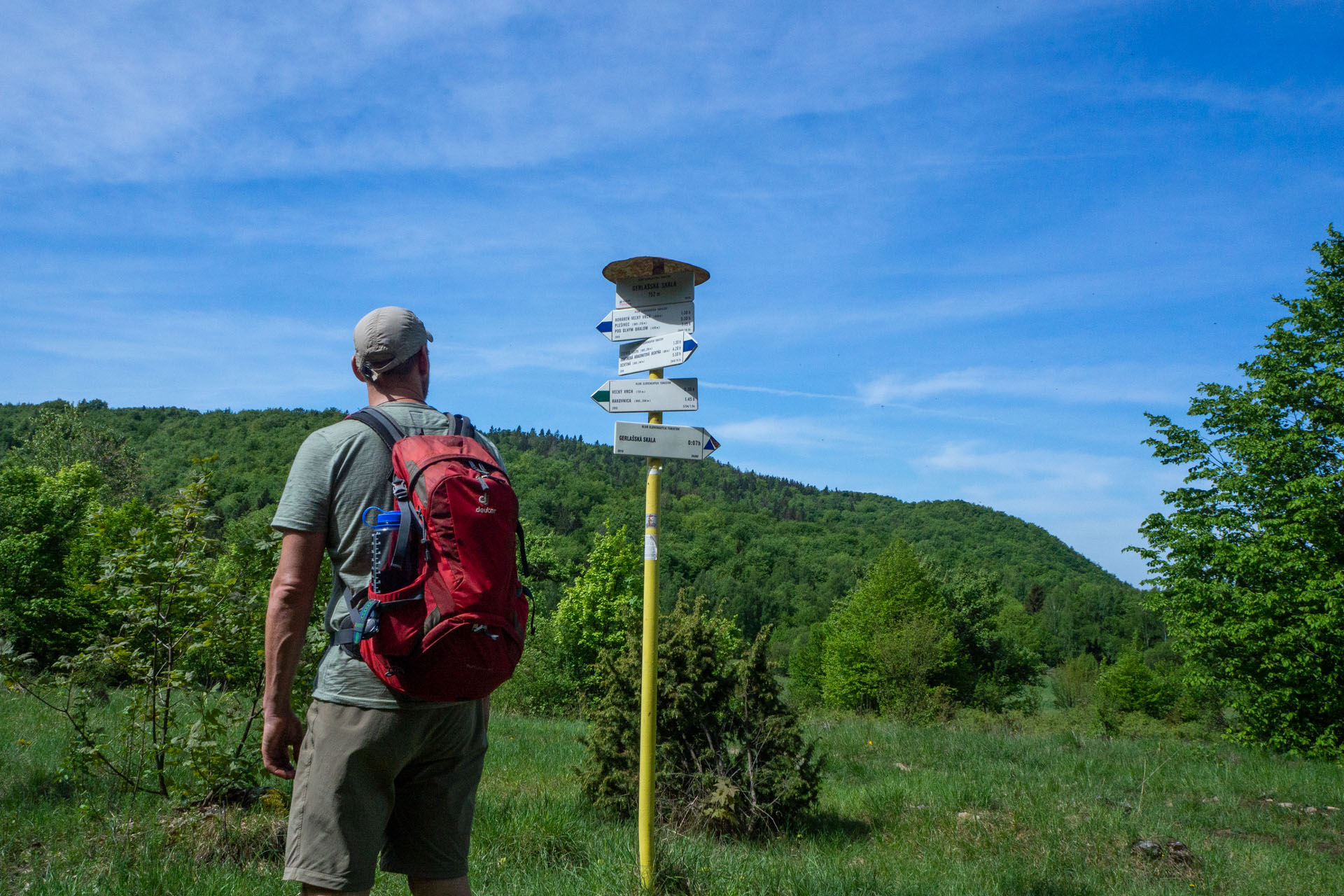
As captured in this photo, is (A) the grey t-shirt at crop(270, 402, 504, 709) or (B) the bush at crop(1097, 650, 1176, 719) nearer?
(A) the grey t-shirt at crop(270, 402, 504, 709)

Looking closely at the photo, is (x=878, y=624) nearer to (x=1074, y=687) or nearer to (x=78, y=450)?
(x=1074, y=687)

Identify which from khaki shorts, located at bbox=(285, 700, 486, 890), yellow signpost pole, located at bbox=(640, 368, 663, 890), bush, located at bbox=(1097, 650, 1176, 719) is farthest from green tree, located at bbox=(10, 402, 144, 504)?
bush, located at bbox=(1097, 650, 1176, 719)

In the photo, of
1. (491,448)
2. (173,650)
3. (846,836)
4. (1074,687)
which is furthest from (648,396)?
(1074,687)

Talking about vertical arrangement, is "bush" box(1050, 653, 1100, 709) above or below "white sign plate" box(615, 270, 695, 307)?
below

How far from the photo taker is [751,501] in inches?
6186

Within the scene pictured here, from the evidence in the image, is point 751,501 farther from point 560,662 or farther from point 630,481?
point 560,662

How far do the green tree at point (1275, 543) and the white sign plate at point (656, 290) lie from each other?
19051 millimetres

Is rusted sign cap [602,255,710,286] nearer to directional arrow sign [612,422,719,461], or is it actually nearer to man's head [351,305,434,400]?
directional arrow sign [612,422,719,461]

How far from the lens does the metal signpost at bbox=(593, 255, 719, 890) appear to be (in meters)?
4.17

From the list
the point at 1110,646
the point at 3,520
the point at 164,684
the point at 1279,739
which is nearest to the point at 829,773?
the point at 164,684

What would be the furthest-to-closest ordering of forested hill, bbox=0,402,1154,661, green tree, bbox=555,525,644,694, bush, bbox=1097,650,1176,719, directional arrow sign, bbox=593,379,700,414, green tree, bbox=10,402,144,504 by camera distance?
forested hill, bbox=0,402,1154,661 < bush, bbox=1097,650,1176,719 < green tree, bbox=10,402,144,504 < green tree, bbox=555,525,644,694 < directional arrow sign, bbox=593,379,700,414

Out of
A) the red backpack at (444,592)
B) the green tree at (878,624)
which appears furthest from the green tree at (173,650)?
the green tree at (878,624)

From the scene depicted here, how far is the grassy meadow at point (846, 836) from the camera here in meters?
3.97

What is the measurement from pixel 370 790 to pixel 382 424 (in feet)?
3.11
